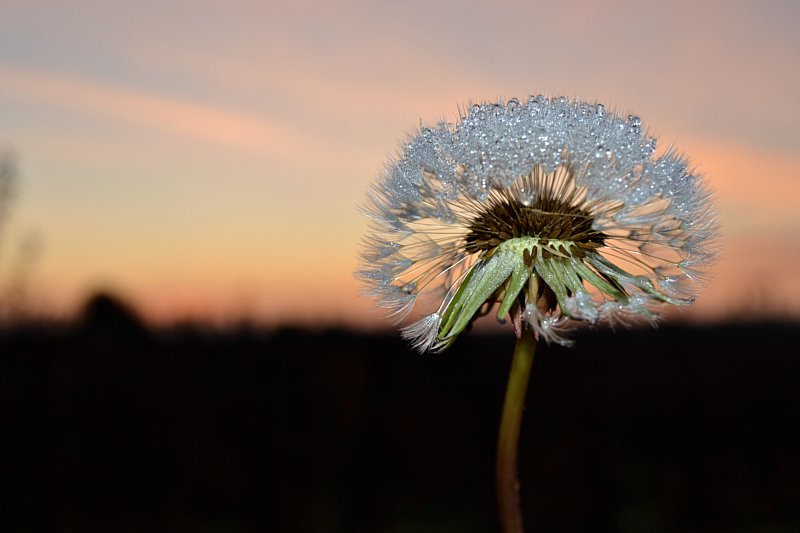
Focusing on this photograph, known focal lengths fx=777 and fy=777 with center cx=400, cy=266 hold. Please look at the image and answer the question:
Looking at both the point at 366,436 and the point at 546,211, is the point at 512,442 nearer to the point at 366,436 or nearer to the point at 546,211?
the point at 546,211

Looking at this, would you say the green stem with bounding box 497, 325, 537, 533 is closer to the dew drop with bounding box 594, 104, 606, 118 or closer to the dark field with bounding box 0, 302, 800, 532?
the dew drop with bounding box 594, 104, 606, 118

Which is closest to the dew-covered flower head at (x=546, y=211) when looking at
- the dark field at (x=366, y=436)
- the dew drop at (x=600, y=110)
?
the dew drop at (x=600, y=110)

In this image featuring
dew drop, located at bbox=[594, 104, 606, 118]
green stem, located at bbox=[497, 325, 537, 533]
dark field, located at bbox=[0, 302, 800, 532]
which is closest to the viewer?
green stem, located at bbox=[497, 325, 537, 533]

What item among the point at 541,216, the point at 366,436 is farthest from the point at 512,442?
the point at 366,436

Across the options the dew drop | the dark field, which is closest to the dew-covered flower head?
the dew drop

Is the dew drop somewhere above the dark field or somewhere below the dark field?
above

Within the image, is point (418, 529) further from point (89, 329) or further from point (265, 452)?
point (89, 329)
